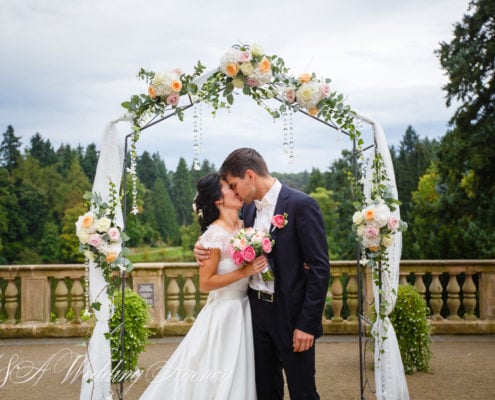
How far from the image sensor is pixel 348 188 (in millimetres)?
28141

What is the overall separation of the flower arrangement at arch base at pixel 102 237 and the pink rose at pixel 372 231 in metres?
1.88

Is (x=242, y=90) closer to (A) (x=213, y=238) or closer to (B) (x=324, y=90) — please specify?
(B) (x=324, y=90)

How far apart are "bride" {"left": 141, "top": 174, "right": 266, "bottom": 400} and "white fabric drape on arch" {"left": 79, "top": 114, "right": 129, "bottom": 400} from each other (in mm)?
670

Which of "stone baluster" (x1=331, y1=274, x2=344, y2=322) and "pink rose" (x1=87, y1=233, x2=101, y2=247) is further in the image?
"stone baluster" (x1=331, y1=274, x2=344, y2=322)

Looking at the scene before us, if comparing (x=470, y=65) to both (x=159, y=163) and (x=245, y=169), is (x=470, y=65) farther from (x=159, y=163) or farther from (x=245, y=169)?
(x=159, y=163)

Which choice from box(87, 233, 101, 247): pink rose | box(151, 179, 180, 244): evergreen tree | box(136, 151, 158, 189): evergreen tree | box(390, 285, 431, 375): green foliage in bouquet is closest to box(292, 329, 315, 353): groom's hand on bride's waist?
box(87, 233, 101, 247): pink rose

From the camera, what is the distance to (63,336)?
7.60 metres

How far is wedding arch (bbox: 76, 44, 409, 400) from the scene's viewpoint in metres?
4.19

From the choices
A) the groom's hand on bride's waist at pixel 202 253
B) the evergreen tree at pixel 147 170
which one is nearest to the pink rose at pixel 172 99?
the groom's hand on bride's waist at pixel 202 253

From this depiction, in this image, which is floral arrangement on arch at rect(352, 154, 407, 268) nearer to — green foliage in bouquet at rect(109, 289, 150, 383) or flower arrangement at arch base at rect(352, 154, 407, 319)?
flower arrangement at arch base at rect(352, 154, 407, 319)

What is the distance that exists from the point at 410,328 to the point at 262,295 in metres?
2.78

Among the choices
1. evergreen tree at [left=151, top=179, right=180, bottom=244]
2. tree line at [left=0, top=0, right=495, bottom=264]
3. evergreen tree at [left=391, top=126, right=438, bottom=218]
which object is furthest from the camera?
evergreen tree at [left=151, top=179, right=180, bottom=244]

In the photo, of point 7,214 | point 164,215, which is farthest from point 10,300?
point 164,215

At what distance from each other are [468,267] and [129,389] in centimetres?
506
